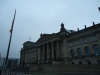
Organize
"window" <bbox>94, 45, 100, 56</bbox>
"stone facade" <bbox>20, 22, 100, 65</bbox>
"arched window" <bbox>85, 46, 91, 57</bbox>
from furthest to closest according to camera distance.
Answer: "arched window" <bbox>85, 46, 91, 57</bbox>
"stone facade" <bbox>20, 22, 100, 65</bbox>
"window" <bbox>94, 45, 100, 56</bbox>

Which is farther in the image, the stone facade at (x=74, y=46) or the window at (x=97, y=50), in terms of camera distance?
the stone facade at (x=74, y=46)

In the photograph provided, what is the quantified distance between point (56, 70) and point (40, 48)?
1080 inches

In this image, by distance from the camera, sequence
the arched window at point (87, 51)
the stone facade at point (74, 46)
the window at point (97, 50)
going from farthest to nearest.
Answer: the arched window at point (87, 51) → the stone facade at point (74, 46) → the window at point (97, 50)

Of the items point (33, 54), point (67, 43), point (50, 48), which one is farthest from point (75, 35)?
point (33, 54)

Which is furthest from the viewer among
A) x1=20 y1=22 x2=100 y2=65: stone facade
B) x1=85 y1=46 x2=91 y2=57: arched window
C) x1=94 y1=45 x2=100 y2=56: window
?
x1=85 y1=46 x2=91 y2=57: arched window

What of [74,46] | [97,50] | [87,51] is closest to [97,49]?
[97,50]

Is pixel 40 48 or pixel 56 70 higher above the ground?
pixel 40 48

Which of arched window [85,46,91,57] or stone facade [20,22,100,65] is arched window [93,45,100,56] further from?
arched window [85,46,91,57]

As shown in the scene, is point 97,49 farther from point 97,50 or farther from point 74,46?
point 74,46

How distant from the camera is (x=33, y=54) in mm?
66562

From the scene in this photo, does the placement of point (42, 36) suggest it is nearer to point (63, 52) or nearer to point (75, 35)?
point (63, 52)

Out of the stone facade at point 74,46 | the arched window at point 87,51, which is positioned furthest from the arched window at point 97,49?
the arched window at point 87,51

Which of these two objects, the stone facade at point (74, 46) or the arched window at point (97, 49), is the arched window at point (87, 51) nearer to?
the stone facade at point (74, 46)

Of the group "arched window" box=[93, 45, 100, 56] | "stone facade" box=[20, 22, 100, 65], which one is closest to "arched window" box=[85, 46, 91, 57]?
"stone facade" box=[20, 22, 100, 65]
